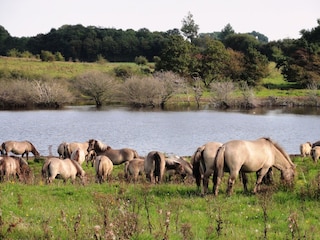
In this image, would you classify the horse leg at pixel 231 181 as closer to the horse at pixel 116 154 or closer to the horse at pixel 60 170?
the horse at pixel 60 170

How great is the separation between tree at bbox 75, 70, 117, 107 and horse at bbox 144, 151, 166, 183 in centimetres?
5575

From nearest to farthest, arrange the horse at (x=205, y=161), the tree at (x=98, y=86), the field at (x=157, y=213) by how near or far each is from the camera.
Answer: the field at (x=157, y=213)
the horse at (x=205, y=161)
the tree at (x=98, y=86)

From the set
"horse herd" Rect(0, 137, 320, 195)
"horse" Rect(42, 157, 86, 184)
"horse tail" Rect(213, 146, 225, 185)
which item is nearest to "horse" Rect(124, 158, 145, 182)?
"horse herd" Rect(0, 137, 320, 195)

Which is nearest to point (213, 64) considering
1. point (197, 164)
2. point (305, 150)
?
point (305, 150)

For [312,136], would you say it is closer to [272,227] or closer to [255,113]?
[255,113]

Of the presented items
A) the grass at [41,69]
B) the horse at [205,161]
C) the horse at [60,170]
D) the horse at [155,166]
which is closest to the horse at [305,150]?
the horse at [155,166]

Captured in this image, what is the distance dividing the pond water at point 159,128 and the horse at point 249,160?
18003mm

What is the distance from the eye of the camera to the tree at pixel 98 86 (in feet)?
232

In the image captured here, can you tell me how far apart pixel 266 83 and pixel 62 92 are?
119ft

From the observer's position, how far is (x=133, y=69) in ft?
295

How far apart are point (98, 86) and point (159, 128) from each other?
29.2 meters

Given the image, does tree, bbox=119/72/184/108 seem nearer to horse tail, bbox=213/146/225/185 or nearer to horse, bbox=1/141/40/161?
horse, bbox=1/141/40/161

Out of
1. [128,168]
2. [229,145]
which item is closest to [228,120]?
[128,168]

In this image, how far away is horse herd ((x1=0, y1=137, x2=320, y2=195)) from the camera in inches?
439
